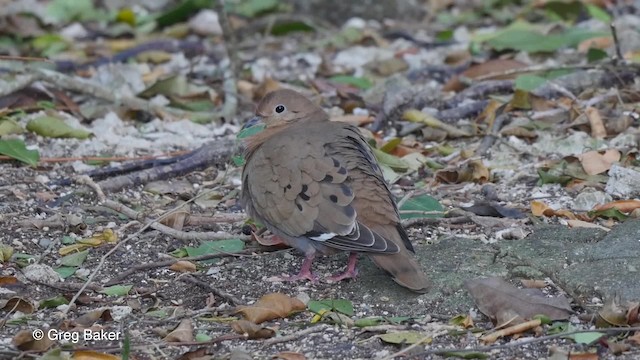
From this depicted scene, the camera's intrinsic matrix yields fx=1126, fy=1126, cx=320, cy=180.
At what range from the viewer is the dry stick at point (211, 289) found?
Answer: 14.7ft

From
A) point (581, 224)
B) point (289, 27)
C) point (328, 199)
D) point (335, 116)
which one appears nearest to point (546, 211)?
point (581, 224)

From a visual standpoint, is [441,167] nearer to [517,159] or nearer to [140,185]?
[517,159]

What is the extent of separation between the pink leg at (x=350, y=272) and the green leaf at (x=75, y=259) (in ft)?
3.58

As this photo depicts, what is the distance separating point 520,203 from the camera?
18.0 feet

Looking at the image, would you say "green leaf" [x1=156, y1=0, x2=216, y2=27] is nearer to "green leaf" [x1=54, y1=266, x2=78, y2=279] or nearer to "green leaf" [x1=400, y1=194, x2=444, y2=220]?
"green leaf" [x1=400, y1=194, x2=444, y2=220]

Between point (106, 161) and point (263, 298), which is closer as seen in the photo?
point (263, 298)

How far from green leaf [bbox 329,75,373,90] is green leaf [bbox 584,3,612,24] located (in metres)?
2.13

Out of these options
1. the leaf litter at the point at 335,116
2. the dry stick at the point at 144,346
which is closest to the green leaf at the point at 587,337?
the leaf litter at the point at 335,116

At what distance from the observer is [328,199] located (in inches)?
182

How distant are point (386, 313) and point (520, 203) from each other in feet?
4.60

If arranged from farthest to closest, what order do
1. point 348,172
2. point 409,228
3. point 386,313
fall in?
point 409,228, point 348,172, point 386,313

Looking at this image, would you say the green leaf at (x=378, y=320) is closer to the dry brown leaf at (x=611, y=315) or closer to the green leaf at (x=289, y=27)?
the dry brown leaf at (x=611, y=315)

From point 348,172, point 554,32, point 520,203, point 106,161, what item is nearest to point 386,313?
point 348,172

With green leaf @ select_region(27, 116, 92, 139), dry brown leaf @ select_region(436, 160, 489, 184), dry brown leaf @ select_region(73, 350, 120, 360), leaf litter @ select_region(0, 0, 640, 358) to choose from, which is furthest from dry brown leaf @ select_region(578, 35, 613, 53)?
dry brown leaf @ select_region(73, 350, 120, 360)
